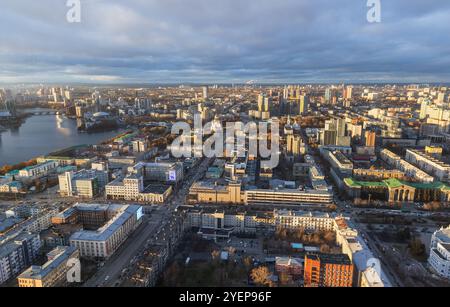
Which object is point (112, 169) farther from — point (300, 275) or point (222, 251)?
point (300, 275)

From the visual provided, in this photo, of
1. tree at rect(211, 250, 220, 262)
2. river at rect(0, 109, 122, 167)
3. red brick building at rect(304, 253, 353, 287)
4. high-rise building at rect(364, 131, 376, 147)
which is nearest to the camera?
red brick building at rect(304, 253, 353, 287)

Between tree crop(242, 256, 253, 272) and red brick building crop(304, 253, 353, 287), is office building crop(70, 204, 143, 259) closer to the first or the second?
tree crop(242, 256, 253, 272)

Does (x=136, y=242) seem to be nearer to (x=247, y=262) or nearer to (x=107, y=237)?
(x=107, y=237)

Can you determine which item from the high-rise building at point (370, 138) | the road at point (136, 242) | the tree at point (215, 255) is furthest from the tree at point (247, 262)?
the high-rise building at point (370, 138)

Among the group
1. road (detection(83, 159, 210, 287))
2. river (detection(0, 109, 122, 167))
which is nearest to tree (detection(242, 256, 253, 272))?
road (detection(83, 159, 210, 287))

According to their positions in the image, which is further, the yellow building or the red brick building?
the red brick building
